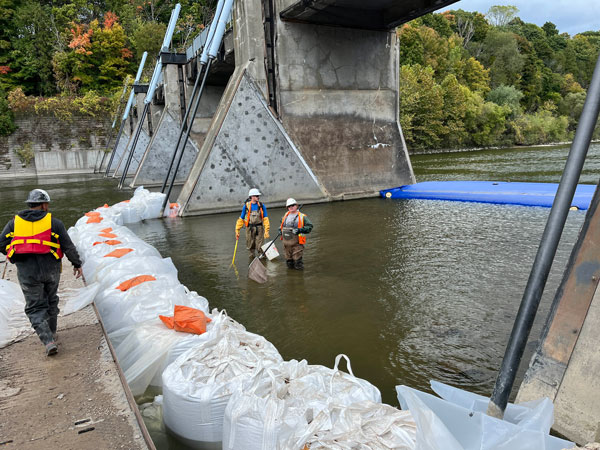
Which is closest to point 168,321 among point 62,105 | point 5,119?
point 5,119

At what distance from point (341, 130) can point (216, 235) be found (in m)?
6.63

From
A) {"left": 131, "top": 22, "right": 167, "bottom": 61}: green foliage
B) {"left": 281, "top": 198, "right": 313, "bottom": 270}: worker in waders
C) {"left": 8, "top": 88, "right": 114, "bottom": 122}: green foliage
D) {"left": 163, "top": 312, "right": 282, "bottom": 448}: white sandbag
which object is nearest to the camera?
{"left": 163, "top": 312, "right": 282, "bottom": 448}: white sandbag

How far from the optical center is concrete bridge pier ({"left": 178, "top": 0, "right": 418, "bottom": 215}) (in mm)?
12578

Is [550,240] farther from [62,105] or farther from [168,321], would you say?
[62,105]

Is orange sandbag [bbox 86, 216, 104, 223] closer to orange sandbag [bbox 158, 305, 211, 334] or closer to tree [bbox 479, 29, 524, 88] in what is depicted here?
orange sandbag [bbox 158, 305, 211, 334]

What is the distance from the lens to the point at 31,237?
3.63 meters

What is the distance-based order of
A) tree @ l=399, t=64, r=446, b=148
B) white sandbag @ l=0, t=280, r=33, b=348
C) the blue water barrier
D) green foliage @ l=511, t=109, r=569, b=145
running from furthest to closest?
green foliage @ l=511, t=109, r=569, b=145 < tree @ l=399, t=64, r=446, b=148 < the blue water barrier < white sandbag @ l=0, t=280, r=33, b=348

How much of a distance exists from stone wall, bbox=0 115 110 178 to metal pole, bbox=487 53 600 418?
1576 inches

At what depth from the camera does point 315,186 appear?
1391 centimetres

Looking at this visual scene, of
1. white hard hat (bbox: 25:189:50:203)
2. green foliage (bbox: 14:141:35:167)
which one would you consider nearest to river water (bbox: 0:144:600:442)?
white hard hat (bbox: 25:189:50:203)

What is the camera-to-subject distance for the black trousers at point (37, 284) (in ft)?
12.1

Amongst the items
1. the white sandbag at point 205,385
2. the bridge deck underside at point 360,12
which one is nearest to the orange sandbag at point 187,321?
the white sandbag at point 205,385

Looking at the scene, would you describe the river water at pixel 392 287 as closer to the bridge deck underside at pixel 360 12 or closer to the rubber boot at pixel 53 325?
the rubber boot at pixel 53 325

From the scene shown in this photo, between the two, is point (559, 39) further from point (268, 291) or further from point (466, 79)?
point (268, 291)
